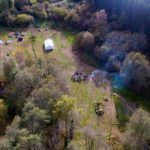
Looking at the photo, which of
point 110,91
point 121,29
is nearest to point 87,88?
point 110,91

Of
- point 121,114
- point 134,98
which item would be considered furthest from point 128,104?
point 121,114

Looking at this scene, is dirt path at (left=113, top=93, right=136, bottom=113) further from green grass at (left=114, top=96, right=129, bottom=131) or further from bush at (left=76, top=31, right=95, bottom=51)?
bush at (left=76, top=31, right=95, bottom=51)

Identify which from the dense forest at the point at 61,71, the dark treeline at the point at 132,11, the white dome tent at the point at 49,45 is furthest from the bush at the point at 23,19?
the dark treeline at the point at 132,11

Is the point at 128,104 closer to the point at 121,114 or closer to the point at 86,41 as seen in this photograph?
the point at 121,114

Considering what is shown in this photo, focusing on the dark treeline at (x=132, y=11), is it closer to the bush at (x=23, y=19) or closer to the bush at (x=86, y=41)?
the bush at (x=86, y=41)

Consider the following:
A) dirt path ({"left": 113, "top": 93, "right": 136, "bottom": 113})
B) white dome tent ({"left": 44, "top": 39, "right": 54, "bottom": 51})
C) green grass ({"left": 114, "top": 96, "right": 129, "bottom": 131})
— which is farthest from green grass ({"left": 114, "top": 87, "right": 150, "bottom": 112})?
white dome tent ({"left": 44, "top": 39, "right": 54, "bottom": 51})

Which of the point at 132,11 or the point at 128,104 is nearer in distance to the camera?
the point at 128,104

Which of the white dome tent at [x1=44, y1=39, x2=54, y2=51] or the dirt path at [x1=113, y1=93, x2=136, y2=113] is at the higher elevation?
the white dome tent at [x1=44, y1=39, x2=54, y2=51]
